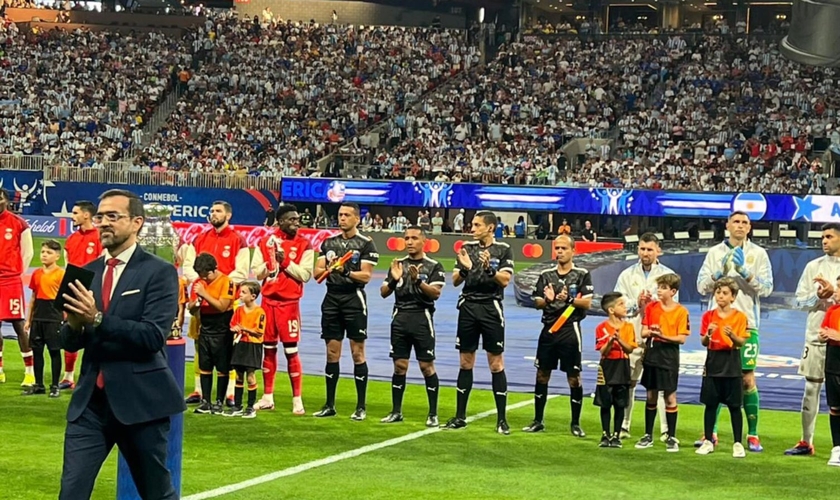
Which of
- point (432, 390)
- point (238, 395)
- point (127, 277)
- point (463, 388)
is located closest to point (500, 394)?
point (463, 388)

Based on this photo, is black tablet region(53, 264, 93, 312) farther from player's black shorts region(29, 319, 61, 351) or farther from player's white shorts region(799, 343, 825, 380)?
player's black shorts region(29, 319, 61, 351)

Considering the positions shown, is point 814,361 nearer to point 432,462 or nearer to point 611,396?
point 611,396

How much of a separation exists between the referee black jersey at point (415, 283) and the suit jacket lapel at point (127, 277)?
6601 mm

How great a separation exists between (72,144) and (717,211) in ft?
80.9

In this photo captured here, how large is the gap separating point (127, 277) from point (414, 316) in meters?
6.90

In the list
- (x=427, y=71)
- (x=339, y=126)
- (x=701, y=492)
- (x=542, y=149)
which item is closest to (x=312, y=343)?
(x=701, y=492)

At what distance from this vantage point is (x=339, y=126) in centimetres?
4984

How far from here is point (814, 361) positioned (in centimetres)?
1222

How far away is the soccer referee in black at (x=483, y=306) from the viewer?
1311 centimetres

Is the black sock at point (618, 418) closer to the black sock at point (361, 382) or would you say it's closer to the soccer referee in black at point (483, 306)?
the soccer referee in black at point (483, 306)

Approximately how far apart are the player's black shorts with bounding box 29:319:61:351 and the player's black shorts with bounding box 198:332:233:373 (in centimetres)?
183

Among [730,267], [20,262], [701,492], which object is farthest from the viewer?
[20,262]

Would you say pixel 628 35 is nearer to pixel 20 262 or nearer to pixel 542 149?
pixel 542 149

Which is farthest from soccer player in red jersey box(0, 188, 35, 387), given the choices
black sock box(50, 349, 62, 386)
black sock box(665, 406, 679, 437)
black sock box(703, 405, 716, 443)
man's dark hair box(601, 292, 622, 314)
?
black sock box(703, 405, 716, 443)
